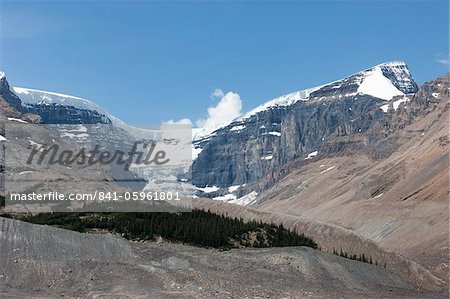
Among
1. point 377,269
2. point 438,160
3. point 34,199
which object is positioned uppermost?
point 438,160

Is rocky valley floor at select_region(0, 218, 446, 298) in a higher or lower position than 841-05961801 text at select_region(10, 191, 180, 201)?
lower

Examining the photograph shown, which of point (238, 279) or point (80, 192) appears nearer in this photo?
point (238, 279)

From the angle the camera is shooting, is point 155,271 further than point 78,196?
No

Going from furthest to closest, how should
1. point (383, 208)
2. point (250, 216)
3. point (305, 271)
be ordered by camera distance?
point (383, 208) < point (250, 216) < point (305, 271)

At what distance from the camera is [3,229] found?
191 ft

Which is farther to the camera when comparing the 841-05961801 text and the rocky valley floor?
Result: the 841-05961801 text

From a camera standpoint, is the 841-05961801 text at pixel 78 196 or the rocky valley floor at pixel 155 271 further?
the 841-05961801 text at pixel 78 196

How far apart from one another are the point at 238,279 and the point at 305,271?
1005 cm

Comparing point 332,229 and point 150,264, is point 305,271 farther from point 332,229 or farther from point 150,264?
point 332,229

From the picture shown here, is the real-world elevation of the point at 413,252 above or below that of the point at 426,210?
below

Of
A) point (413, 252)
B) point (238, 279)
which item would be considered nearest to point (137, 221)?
point (238, 279)

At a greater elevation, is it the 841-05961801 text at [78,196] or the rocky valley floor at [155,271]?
the 841-05961801 text at [78,196]

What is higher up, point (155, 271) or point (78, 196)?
point (78, 196)

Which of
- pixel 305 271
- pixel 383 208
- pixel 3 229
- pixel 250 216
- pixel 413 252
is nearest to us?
pixel 3 229
